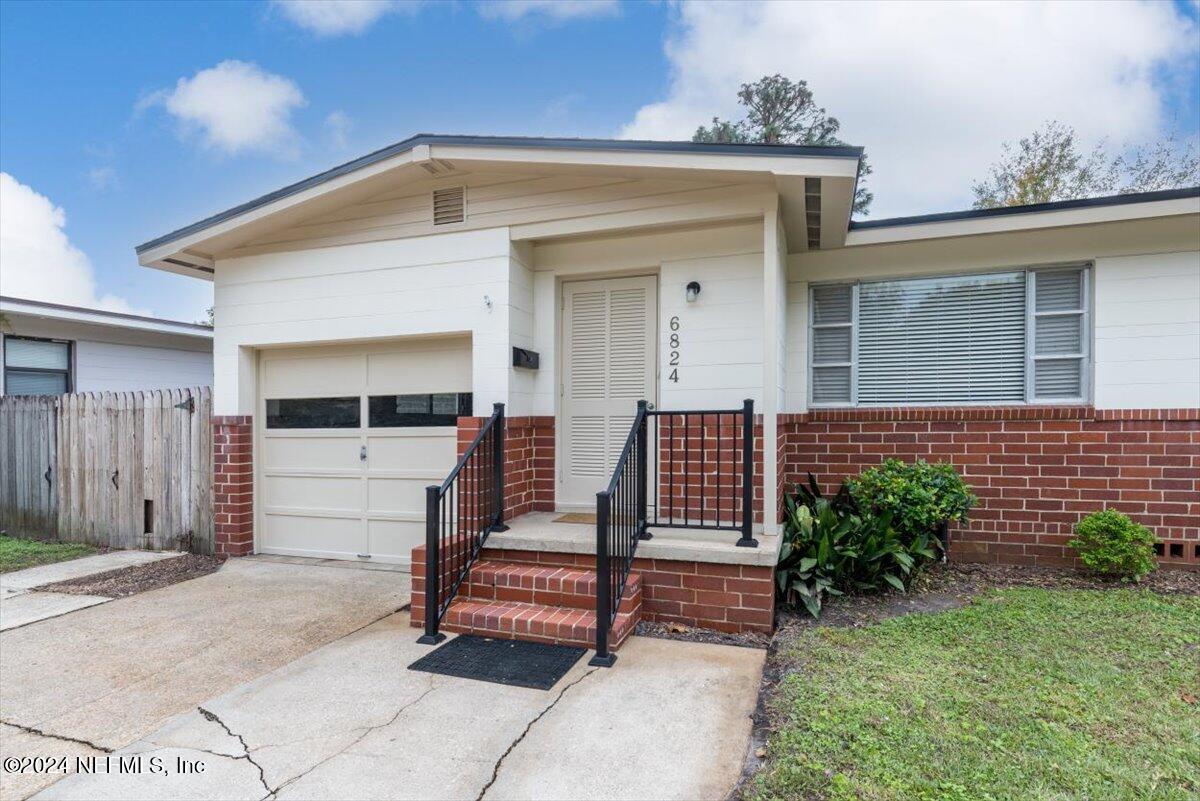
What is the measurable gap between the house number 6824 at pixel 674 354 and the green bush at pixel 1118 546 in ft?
11.1

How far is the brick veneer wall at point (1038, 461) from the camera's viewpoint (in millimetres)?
4977

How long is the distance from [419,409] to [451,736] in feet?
11.2

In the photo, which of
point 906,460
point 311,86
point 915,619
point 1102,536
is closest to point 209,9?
point 311,86

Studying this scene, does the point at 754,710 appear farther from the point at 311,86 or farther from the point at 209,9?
the point at 311,86

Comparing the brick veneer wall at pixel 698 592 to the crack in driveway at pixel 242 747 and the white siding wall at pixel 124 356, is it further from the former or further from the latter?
the white siding wall at pixel 124 356

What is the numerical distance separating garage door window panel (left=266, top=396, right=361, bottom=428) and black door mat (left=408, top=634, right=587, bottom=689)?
2845 mm

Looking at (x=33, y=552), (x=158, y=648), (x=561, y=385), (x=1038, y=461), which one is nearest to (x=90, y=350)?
(x=33, y=552)

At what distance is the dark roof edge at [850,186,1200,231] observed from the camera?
15.0ft

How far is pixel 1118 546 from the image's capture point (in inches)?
182

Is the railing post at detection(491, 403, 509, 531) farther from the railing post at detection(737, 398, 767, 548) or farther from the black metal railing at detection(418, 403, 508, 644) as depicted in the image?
the railing post at detection(737, 398, 767, 548)

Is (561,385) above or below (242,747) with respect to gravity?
above

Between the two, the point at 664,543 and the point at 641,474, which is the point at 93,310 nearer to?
the point at 641,474

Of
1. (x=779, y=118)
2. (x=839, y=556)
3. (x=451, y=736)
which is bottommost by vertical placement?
(x=451, y=736)

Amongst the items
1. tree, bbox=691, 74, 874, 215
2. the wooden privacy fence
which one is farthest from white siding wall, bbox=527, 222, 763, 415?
tree, bbox=691, 74, 874, 215
